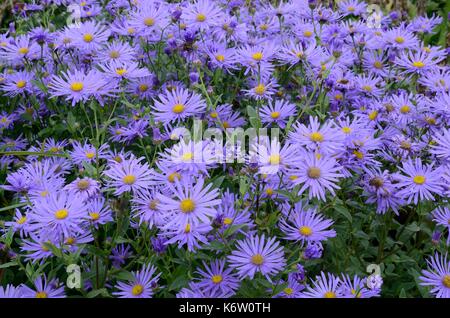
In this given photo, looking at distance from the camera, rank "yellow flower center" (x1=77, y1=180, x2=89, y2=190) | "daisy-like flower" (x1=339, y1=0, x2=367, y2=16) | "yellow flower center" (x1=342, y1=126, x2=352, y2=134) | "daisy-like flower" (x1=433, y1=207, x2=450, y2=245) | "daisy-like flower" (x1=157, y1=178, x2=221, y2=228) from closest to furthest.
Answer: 1. "daisy-like flower" (x1=157, y1=178, x2=221, y2=228)
2. "yellow flower center" (x1=77, y1=180, x2=89, y2=190)
3. "daisy-like flower" (x1=433, y1=207, x2=450, y2=245)
4. "yellow flower center" (x1=342, y1=126, x2=352, y2=134)
5. "daisy-like flower" (x1=339, y1=0, x2=367, y2=16)

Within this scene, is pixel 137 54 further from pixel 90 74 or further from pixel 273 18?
pixel 273 18

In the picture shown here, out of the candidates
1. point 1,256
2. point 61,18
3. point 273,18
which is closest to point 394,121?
point 273,18

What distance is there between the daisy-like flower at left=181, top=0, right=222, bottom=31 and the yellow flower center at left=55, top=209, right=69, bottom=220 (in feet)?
3.18

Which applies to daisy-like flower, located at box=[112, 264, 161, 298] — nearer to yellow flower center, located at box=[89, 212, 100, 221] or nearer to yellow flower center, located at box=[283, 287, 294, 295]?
yellow flower center, located at box=[89, 212, 100, 221]

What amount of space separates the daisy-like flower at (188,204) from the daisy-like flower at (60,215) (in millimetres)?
191

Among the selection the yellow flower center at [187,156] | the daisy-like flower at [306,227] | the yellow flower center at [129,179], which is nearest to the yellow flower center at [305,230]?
the daisy-like flower at [306,227]

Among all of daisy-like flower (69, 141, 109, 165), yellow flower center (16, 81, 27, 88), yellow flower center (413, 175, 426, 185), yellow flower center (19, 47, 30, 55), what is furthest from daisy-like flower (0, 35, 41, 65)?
yellow flower center (413, 175, 426, 185)

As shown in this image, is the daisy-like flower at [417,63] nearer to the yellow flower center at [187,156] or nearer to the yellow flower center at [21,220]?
the yellow flower center at [187,156]

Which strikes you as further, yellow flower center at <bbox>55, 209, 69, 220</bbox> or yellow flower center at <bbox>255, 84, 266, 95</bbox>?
yellow flower center at <bbox>255, 84, 266, 95</bbox>

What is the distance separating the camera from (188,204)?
1379 mm

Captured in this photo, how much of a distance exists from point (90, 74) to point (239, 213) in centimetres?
70

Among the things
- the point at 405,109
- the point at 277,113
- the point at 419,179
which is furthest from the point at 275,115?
the point at 419,179

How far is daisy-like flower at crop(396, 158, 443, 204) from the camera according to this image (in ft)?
4.99

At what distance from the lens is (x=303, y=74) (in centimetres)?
214
